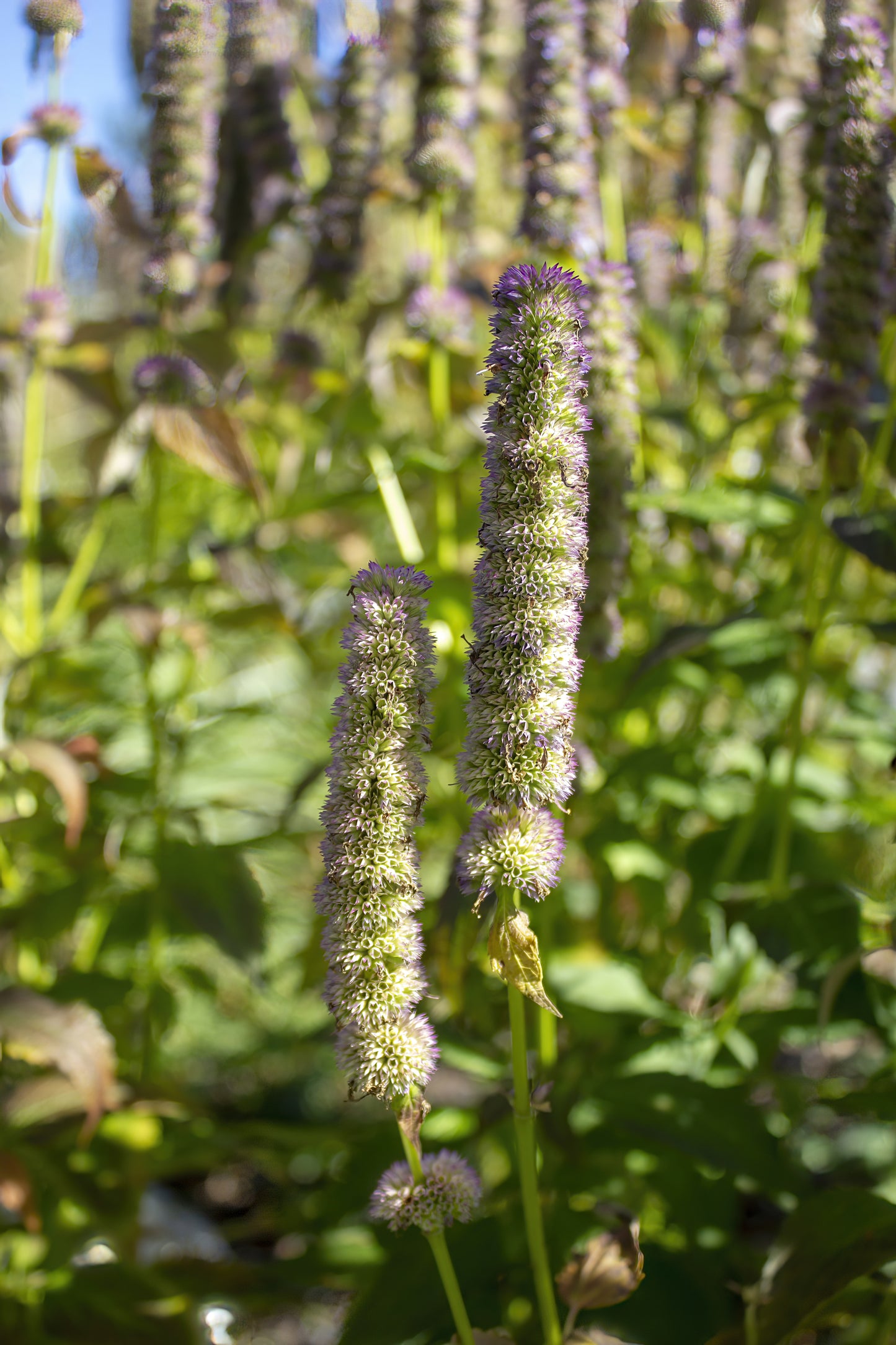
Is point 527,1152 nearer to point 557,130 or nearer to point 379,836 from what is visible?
point 379,836

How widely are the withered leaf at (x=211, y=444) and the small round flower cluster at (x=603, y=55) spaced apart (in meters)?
0.91

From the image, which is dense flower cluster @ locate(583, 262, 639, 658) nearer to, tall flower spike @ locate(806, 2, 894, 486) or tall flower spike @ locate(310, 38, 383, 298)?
tall flower spike @ locate(806, 2, 894, 486)

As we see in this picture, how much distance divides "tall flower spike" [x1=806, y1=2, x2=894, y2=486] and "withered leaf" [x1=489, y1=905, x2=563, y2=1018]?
919 mm

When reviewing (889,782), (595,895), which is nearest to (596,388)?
(595,895)

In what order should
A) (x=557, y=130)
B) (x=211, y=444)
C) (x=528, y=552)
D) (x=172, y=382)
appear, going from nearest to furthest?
(x=528, y=552)
(x=557, y=130)
(x=211, y=444)
(x=172, y=382)

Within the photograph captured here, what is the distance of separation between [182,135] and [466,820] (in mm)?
1256

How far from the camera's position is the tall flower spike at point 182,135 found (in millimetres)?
1752

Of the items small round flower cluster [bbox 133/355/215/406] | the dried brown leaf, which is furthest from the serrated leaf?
the dried brown leaf

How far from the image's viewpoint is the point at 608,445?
4.43 ft

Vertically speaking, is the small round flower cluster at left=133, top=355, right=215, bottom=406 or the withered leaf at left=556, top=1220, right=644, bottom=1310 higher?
the small round flower cluster at left=133, top=355, right=215, bottom=406

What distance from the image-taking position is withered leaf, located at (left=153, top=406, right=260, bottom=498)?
5.71 ft

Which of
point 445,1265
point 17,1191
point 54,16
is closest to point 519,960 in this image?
point 445,1265

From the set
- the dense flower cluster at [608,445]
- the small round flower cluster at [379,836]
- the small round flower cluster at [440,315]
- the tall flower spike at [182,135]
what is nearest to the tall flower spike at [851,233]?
the dense flower cluster at [608,445]

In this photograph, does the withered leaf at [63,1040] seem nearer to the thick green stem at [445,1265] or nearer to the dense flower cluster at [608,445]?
the thick green stem at [445,1265]
